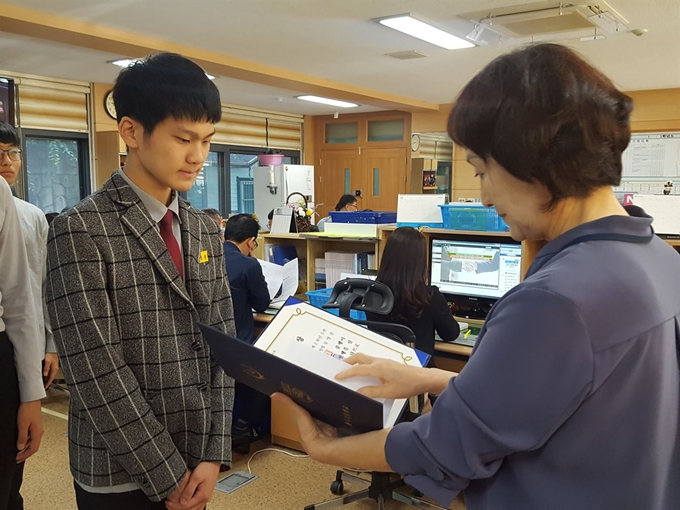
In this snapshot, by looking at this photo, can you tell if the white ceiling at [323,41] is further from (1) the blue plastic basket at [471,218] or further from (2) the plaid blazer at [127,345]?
(2) the plaid blazer at [127,345]

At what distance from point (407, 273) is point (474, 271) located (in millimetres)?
588

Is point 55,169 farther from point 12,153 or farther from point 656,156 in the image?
point 656,156

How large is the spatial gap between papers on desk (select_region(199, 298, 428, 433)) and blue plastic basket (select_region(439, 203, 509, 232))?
1.83 metres

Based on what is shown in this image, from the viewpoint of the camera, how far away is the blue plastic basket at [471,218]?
2.79 meters

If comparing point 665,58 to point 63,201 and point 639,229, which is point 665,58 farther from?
point 63,201

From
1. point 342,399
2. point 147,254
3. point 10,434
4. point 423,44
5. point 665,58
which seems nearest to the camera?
point 342,399

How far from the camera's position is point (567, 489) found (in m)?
0.68

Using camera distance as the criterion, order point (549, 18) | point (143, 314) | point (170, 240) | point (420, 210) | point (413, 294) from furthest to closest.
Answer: point (549, 18)
point (420, 210)
point (413, 294)
point (170, 240)
point (143, 314)

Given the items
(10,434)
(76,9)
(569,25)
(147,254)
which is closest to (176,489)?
(147,254)

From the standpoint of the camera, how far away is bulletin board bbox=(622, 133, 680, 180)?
22.9 feet

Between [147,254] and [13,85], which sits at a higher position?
[13,85]

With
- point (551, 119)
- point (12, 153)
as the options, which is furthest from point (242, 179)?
point (551, 119)

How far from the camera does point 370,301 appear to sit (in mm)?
2143

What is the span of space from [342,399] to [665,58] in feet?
19.0
